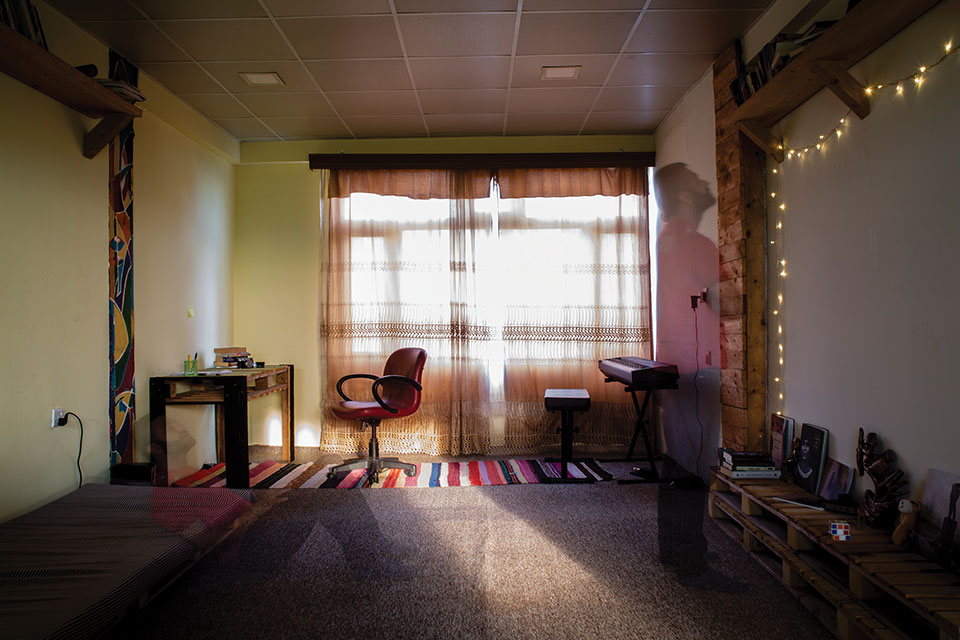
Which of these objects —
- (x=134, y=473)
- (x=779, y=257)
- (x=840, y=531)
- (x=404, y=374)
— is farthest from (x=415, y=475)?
(x=779, y=257)

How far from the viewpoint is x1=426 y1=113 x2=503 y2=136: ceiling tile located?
4.30 meters

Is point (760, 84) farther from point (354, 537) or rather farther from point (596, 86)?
point (354, 537)

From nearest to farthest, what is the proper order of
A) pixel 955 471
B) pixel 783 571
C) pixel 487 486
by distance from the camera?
pixel 955 471
pixel 783 571
pixel 487 486

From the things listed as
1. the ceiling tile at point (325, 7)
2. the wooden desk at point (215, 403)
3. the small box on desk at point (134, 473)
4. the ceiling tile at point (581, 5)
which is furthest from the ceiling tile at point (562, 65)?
the small box on desk at point (134, 473)

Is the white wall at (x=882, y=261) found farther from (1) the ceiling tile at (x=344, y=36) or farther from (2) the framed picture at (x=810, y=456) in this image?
(1) the ceiling tile at (x=344, y=36)

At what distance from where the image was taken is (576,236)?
462 cm

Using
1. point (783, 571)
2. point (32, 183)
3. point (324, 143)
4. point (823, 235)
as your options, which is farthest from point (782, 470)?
point (324, 143)

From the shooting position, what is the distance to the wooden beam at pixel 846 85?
6.90 ft

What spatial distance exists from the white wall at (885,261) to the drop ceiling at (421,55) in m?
1.05

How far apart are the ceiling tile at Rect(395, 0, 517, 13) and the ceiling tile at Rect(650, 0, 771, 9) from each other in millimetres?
812

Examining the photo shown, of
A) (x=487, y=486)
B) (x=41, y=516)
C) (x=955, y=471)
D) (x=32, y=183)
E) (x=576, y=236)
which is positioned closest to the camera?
(x=955, y=471)

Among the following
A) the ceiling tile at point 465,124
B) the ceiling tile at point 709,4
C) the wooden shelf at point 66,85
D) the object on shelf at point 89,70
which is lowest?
the wooden shelf at point 66,85

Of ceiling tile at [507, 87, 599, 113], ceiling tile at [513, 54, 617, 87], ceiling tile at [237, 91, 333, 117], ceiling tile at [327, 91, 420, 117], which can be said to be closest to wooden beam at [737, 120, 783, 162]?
ceiling tile at [513, 54, 617, 87]

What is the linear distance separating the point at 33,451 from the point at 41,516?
0.40 metres
